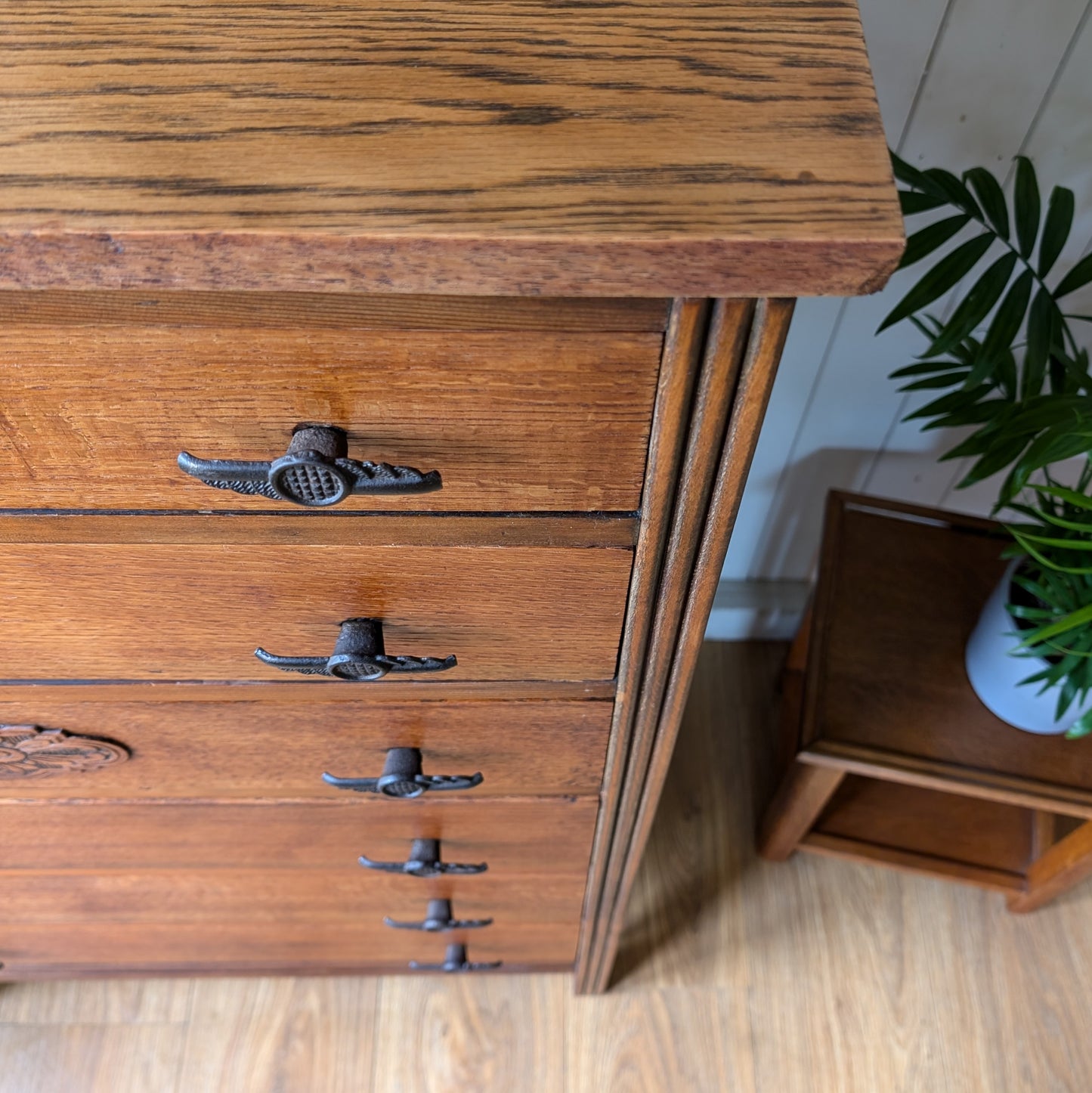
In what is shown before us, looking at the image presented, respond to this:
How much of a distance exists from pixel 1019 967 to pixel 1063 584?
580mm

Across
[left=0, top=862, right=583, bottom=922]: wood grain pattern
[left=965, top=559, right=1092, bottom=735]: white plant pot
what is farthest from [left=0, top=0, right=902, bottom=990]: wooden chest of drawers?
[left=965, top=559, right=1092, bottom=735]: white plant pot

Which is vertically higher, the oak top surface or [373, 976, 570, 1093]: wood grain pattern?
the oak top surface

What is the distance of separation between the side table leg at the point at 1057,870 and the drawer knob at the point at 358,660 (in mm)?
832

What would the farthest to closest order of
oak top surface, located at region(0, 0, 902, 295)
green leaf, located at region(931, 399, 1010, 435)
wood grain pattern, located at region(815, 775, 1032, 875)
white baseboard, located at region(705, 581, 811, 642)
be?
1. white baseboard, located at region(705, 581, 811, 642)
2. wood grain pattern, located at region(815, 775, 1032, 875)
3. green leaf, located at region(931, 399, 1010, 435)
4. oak top surface, located at region(0, 0, 902, 295)

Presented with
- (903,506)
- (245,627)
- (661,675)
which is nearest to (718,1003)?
(903,506)

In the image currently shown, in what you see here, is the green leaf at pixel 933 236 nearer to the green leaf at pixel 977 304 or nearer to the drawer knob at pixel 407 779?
the green leaf at pixel 977 304

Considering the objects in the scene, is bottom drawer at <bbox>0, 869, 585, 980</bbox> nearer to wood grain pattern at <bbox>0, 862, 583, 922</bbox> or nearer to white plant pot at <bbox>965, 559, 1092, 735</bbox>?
wood grain pattern at <bbox>0, 862, 583, 922</bbox>

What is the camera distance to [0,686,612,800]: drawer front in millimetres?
569

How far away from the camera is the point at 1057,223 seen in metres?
0.68

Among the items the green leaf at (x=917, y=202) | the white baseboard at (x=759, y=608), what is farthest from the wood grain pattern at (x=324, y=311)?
the white baseboard at (x=759, y=608)

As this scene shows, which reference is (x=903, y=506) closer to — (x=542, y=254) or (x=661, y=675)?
(x=661, y=675)

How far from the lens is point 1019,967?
3.65ft

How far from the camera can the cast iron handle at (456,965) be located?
37.5 inches

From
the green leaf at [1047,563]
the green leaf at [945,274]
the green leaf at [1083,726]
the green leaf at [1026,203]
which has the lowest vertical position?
the green leaf at [1083,726]
